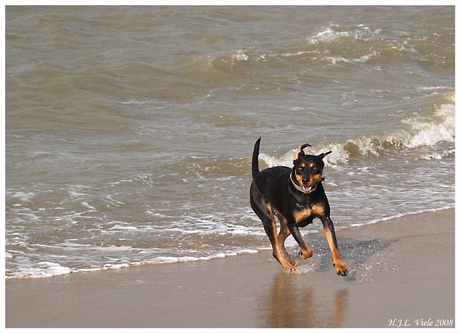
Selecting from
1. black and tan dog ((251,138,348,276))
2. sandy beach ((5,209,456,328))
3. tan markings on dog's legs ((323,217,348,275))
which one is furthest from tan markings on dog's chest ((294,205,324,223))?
sandy beach ((5,209,456,328))

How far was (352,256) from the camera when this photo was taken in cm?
593

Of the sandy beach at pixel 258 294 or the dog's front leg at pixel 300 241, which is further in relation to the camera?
the dog's front leg at pixel 300 241

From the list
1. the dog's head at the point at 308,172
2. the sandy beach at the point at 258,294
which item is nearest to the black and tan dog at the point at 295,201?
the dog's head at the point at 308,172

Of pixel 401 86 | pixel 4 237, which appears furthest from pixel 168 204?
pixel 401 86

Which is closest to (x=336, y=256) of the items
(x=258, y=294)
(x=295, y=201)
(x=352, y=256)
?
(x=295, y=201)

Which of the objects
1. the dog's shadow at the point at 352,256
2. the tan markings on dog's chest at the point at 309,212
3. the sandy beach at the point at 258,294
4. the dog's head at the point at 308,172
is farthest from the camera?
the dog's shadow at the point at 352,256

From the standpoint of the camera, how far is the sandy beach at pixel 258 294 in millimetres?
Answer: 4457

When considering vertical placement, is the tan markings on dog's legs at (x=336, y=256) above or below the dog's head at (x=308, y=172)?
below

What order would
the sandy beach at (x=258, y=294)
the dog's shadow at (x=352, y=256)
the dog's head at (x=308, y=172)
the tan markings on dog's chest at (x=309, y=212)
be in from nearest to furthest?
the sandy beach at (x=258, y=294) → the dog's head at (x=308, y=172) → the tan markings on dog's chest at (x=309, y=212) → the dog's shadow at (x=352, y=256)

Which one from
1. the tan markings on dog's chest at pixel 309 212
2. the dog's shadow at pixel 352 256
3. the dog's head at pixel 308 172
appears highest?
the dog's head at pixel 308 172

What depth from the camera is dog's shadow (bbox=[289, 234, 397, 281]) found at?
552cm

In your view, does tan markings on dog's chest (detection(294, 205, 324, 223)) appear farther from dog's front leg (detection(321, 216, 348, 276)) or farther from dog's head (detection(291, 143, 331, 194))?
dog's head (detection(291, 143, 331, 194))

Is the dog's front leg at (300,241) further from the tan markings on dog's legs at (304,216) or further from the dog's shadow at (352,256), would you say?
the dog's shadow at (352,256)

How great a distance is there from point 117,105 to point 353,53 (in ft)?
31.2
